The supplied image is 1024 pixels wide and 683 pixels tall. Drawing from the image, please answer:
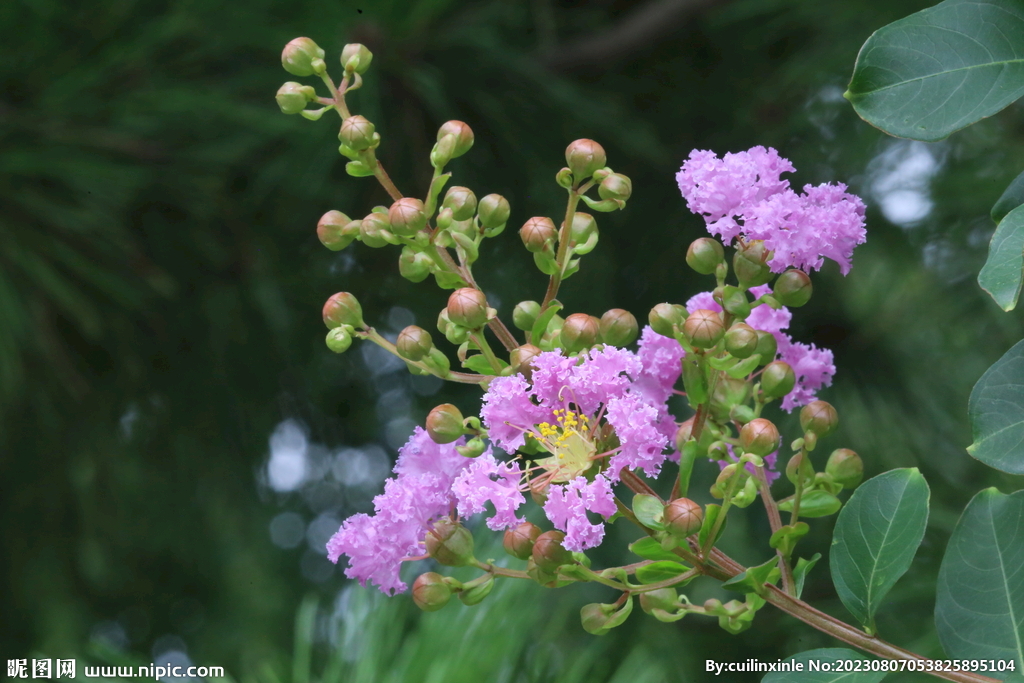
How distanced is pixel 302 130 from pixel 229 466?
0.51m

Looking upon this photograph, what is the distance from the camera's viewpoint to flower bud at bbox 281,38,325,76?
1.91ft

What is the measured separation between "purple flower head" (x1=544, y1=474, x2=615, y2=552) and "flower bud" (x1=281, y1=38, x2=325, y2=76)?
1.06 ft

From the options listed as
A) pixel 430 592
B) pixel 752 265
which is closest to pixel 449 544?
pixel 430 592

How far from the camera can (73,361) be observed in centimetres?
125

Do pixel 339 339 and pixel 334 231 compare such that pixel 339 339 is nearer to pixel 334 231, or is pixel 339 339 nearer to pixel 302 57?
pixel 334 231

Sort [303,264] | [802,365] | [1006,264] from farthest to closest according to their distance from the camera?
[303,264], [802,365], [1006,264]

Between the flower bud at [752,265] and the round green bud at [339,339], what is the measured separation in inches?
9.8

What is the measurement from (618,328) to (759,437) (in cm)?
11

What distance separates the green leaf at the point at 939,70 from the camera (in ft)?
1.45

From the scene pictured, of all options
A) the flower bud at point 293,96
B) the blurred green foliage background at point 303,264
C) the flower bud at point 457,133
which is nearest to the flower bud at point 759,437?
the flower bud at point 457,133

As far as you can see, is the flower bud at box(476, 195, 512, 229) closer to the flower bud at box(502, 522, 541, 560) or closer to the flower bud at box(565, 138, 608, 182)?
the flower bud at box(565, 138, 608, 182)

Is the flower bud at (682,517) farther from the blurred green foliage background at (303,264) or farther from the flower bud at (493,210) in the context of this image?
the blurred green foliage background at (303,264)

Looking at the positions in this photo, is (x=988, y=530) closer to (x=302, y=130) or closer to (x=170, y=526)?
(x=302, y=130)

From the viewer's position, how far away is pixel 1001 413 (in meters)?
0.45
